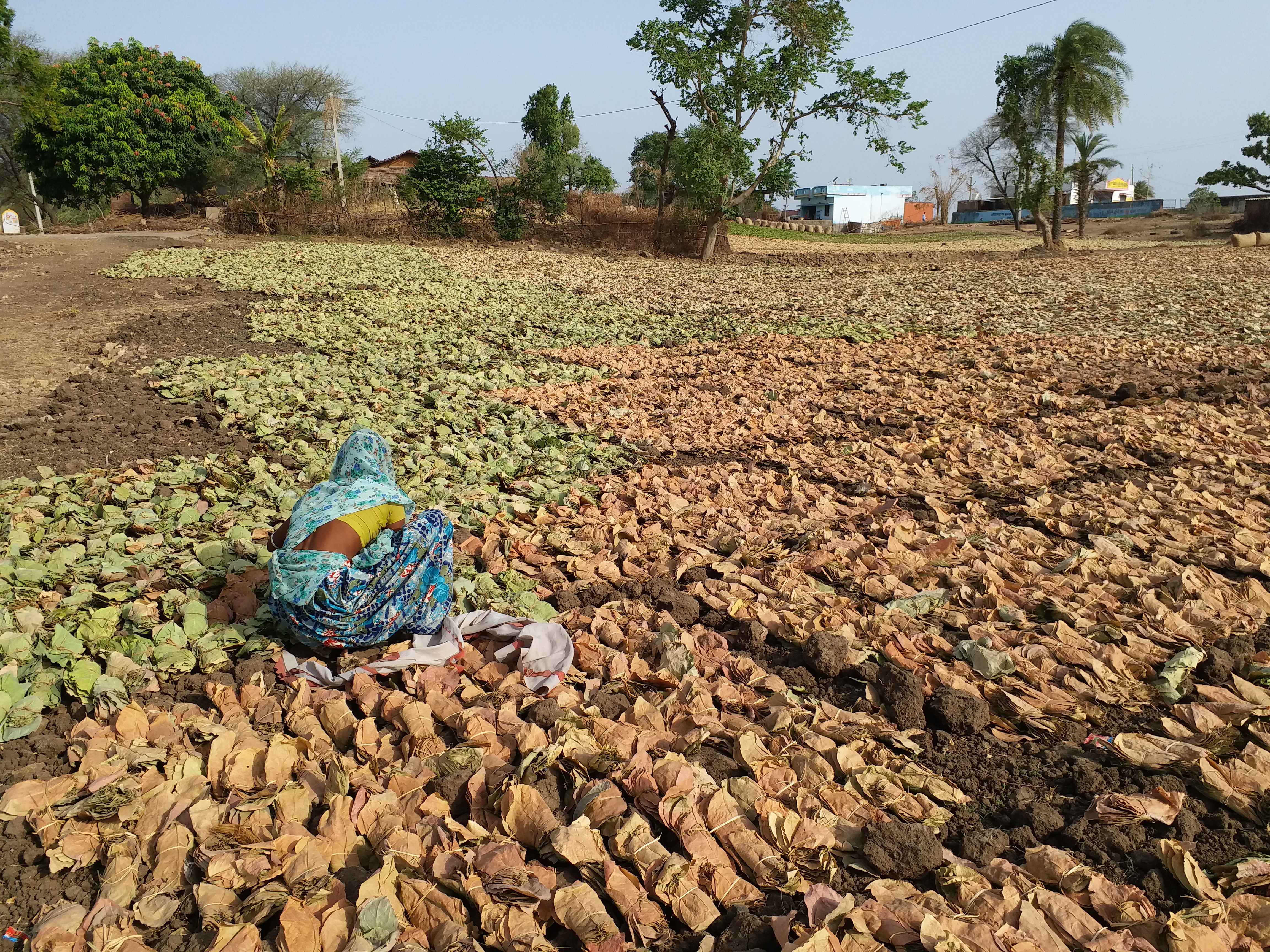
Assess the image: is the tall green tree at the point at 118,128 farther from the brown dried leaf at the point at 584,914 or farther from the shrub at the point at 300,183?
the brown dried leaf at the point at 584,914

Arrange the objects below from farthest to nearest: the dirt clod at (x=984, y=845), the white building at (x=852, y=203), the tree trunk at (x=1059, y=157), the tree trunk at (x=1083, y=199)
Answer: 1. the white building at (x=852, y=203)
2. the tree trunk at (x=1083, y=199)
3. the tree trunk at (x=1059, y=157)
4. the dirt clod at (x=984, y=845)

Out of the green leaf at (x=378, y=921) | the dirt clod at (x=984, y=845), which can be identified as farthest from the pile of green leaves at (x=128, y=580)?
the dirt clod at (x=984, y=845)

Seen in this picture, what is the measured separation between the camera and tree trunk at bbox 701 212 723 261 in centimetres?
2106

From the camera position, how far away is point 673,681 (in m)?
2.69

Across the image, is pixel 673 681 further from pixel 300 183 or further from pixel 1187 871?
pixel 300 183

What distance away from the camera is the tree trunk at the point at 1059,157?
24430mm

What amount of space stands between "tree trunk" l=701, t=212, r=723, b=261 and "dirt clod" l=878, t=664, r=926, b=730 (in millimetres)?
19269

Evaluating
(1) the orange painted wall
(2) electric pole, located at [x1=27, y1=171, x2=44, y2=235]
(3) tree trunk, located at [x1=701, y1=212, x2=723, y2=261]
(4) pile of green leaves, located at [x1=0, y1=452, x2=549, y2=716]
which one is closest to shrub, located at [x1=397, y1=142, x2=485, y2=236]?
Answer: (3) tree trunk, located at [x1=701, y1=212, x2=723, y2=261]

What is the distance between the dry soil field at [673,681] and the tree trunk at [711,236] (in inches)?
612

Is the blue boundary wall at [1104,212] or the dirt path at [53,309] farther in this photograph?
the blue boundary wall at [1104,212]

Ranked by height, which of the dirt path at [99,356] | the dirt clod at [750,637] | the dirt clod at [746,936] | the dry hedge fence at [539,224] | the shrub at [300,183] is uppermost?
the shrub at [300,183]

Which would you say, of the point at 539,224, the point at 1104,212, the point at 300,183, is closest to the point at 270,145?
the point at 300,183

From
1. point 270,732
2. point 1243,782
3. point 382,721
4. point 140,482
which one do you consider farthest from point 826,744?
point 140,482

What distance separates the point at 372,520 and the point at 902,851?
76.4 inches
